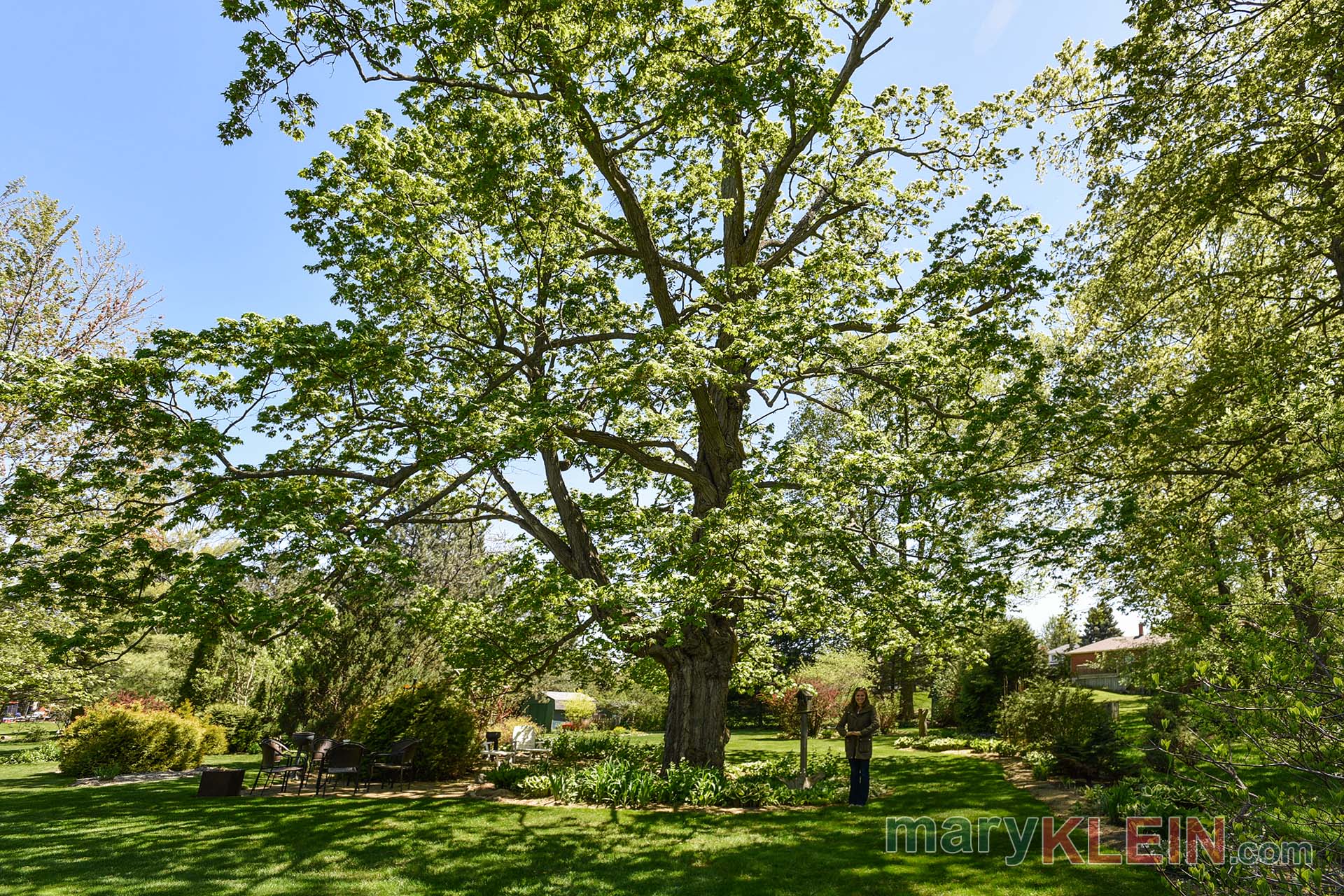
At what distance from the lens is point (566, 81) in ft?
30.5

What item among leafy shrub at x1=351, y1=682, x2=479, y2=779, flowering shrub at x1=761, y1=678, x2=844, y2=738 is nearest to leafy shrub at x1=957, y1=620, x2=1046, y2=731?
flowering shrub at x1=761, y1=678, x2=844, y2=738

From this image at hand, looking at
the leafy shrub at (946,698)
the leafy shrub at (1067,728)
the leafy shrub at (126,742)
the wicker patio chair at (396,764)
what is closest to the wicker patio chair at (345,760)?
the wicker patio chair at (396,764)

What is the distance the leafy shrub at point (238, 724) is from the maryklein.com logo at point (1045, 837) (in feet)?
58.4

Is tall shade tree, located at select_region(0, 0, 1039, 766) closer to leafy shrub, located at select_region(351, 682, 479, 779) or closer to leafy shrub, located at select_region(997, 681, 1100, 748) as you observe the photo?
leafy shrub, located at select_region(351, 682, 479, 779)

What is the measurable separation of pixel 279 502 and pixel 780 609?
7.02 meters

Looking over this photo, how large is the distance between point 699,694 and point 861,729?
2.93 meters

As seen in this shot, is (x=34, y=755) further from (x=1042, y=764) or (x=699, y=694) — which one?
(x=1042, y=764)

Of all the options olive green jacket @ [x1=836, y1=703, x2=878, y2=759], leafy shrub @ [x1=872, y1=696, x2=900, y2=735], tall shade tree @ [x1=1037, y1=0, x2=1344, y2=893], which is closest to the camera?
tall shade tree @ [x1=1037, y1=0, x2=1344, y2=893]

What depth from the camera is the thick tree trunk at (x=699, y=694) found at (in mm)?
11867

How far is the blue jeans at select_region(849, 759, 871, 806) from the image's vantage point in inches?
412

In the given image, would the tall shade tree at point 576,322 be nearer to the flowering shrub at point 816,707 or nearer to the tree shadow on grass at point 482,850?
the tree shadow on grass at point 482,850

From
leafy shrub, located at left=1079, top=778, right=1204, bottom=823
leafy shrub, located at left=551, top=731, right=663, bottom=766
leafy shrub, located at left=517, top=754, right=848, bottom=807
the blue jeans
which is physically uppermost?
leafy shrub, located at left=1079, top=778, right=1204, bottom=823

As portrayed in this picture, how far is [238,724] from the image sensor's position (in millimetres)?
19516

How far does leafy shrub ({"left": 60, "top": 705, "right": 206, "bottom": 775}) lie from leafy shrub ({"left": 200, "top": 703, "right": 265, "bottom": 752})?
3975mm
